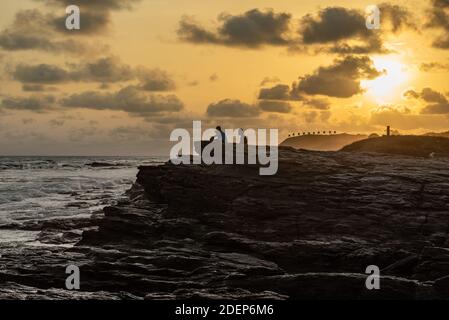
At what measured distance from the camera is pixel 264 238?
86.4 ft

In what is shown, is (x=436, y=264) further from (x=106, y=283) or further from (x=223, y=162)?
(x=223, y=162)

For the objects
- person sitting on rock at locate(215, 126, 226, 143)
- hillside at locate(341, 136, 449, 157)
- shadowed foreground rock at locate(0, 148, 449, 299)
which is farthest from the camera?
hillside at locate(341, 136, 449, 157)

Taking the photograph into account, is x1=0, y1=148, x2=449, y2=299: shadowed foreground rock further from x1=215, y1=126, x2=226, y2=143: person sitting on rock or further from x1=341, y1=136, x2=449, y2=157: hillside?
x1=341, y1=136, x2=449, y2=157: hillside

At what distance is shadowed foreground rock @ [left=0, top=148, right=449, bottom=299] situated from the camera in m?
19.2

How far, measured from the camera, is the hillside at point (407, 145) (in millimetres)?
63209

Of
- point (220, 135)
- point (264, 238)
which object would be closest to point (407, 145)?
point (220, 135)

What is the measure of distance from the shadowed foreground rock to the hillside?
25029 mm

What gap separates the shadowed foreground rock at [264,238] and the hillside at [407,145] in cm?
2503

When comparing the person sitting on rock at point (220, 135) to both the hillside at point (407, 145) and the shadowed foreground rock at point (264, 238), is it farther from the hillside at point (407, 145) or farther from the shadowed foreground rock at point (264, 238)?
the hillside at point (407, 145)

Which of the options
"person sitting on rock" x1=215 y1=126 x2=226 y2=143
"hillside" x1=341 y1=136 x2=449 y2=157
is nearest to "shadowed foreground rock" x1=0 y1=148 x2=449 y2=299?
"person sitting on rock" x1=215 y1=126 x2=226 y2=143

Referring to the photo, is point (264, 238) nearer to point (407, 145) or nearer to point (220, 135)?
point (220, 135)

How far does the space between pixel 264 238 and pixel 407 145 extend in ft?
144

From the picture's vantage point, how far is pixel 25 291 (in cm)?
1902
